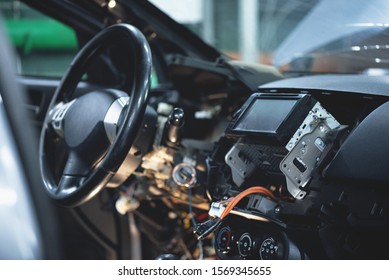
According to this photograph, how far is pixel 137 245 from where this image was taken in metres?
2.45

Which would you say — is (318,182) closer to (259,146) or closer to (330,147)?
(330,147)

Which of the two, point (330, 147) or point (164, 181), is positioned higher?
point (330, 147)

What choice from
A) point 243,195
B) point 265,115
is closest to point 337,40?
point 265,115

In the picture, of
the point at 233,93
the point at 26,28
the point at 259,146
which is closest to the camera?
the point at 259,146

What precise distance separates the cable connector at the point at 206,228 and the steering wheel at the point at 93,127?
282 mm

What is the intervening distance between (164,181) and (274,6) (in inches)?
159

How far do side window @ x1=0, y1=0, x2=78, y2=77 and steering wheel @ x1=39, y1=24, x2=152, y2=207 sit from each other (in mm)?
3444

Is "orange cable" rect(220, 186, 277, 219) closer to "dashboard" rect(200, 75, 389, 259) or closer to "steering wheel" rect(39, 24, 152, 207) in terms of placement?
"dashboard" rect(200, 75, 389, 259)

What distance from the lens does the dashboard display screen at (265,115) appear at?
155 cm

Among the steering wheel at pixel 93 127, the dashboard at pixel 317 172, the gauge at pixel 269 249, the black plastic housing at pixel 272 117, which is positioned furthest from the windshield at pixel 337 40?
the gauge at pixel 269 249

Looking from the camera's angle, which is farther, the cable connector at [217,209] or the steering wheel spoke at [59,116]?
the steering wheel spoke at [59,116]

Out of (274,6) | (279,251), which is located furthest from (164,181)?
(274,6)

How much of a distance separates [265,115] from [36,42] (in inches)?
210

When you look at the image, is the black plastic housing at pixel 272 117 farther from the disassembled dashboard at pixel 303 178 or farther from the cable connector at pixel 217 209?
the cable connector at pixel 217 209
